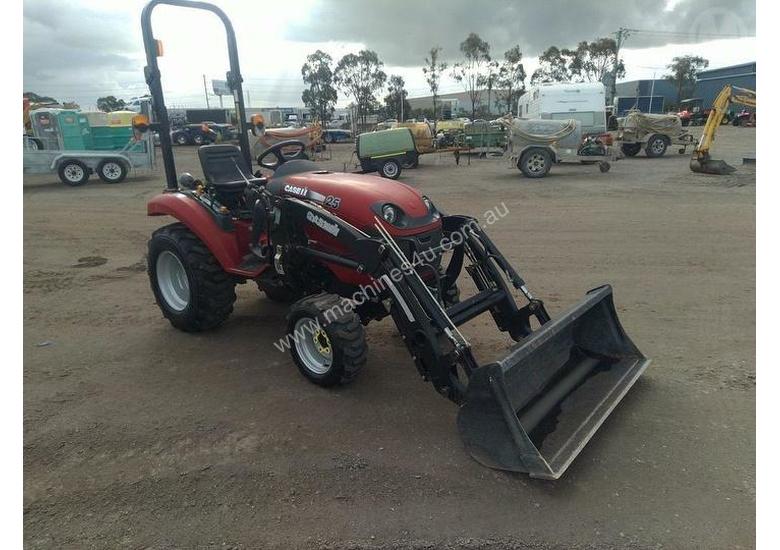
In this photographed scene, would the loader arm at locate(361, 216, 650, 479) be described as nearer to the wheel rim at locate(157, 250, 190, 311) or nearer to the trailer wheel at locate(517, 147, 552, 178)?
the wheel rim at locate(157, 250, 190, 311)

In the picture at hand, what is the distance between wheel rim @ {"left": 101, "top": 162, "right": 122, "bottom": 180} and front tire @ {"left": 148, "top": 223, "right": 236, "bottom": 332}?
1227 cm

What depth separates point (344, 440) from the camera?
294 cm

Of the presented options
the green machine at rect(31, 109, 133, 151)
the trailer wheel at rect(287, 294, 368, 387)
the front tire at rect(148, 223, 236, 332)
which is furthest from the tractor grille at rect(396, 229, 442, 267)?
the green machine at rect(31, 109, 133, 151)

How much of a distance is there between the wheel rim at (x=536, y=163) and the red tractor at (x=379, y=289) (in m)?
11.0

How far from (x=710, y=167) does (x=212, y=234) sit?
13683 millimetres

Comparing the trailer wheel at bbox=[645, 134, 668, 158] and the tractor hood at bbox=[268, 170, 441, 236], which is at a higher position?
the trailer wheel at bbox=[645, 134, 668, 158]

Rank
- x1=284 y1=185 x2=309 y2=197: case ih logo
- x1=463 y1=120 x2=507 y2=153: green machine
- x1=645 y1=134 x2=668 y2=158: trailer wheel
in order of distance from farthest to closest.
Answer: x1=463 y1=120 x2=507 y2=153: green machine → x1=645 y1=134 x2=668 y2=158: trailer wheel → x1=284 y1=185 x2=309 y2=197: case ih logo

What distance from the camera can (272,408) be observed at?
129 inches

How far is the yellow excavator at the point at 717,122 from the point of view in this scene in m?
13.0

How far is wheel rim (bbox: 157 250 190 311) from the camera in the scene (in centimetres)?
450

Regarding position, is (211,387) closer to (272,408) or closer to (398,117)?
(272,408)

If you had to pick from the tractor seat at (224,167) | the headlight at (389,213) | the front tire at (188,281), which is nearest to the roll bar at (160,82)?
the tractor seat at (224,167)

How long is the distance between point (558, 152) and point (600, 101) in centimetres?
577

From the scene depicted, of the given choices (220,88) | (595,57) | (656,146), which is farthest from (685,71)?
(220,88)
